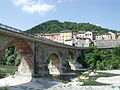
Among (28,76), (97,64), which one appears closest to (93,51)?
(97,64)

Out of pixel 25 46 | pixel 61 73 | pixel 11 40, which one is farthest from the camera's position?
pixel 61 73

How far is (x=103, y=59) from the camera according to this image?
7175 centimetres

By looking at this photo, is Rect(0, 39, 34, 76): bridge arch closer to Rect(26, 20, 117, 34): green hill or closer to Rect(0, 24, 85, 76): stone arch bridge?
Rect(0, 24, 85, 76): stone arch bridge

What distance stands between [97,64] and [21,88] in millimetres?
38336

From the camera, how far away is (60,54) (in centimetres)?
6138

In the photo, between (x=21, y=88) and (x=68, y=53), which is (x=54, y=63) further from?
(x=21, y=88)

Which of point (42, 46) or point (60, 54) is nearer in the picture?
point (42, 46)

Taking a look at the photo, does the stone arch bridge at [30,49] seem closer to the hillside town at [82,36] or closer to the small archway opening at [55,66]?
the small archway opening at [55,66]

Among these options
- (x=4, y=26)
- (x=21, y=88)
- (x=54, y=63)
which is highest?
(x=4, y=26)

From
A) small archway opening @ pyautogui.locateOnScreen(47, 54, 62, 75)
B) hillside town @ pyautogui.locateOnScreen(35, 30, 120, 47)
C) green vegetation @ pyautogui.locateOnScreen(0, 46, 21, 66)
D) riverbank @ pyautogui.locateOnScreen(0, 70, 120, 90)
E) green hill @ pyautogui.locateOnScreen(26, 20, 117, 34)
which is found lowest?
riverbank @ pyautogui.locateOnScreen(0, 70, 120, 90)

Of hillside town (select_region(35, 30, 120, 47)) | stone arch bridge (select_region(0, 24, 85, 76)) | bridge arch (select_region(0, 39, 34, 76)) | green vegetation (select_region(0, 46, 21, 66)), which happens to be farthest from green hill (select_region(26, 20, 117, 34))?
bridge arch (select_region(0, 39, 34, 76))

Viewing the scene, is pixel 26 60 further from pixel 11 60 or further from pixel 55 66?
pixel 11 60

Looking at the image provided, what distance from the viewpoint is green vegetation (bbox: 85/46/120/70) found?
211 feet

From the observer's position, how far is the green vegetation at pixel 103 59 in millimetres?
64162
